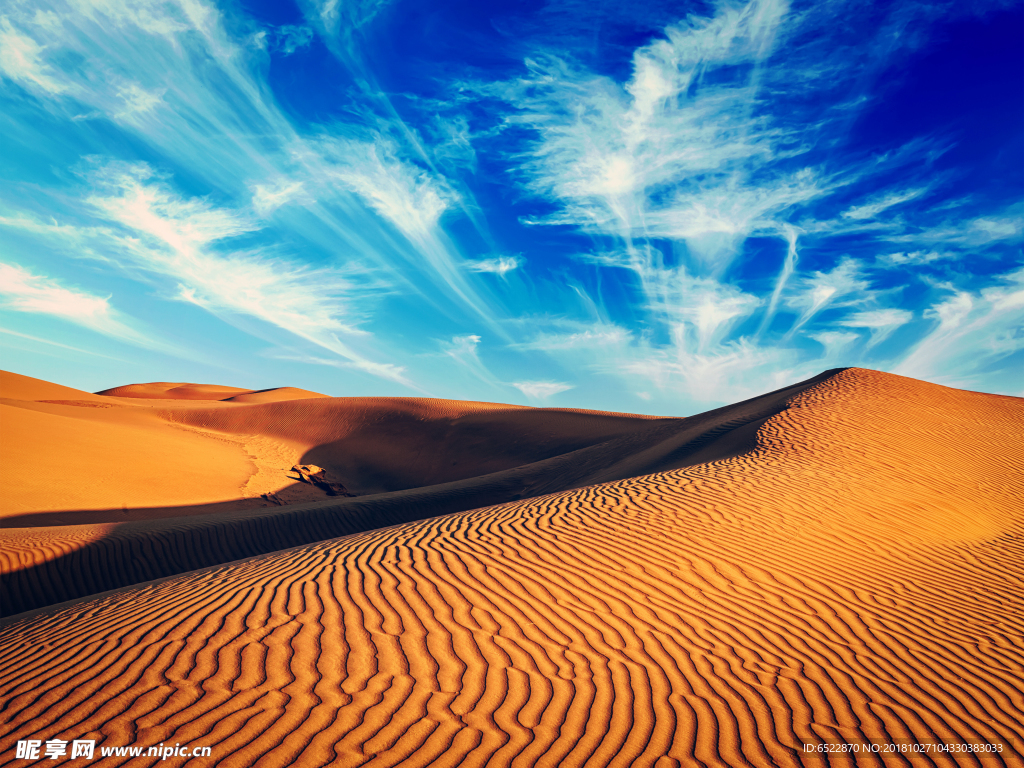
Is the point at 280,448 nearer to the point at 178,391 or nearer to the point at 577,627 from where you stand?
the point at 577,627

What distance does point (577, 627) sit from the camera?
4281 millimetres

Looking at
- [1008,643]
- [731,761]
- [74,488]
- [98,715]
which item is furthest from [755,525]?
[74,488]

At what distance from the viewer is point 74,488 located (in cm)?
1500

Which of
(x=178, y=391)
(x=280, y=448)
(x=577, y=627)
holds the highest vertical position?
(x=178, y=391)

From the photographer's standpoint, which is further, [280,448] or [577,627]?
[280,448]

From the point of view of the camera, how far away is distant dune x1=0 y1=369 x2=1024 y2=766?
304cm

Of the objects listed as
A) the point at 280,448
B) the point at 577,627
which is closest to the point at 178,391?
the point at 280,448

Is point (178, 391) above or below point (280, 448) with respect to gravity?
above

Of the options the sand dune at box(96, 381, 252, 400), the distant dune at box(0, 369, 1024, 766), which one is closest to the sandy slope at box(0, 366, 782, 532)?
the distant dune at box(0, 369, 1024, 766)

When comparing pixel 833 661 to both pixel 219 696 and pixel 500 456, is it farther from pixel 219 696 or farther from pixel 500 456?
pixel 500 456

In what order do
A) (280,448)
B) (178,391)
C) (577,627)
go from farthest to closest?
(178,391) < (280,448) < (577,627)

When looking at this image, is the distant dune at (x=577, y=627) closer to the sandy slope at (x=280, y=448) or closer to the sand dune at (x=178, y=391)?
the sandy slope at (x=280, y=448)

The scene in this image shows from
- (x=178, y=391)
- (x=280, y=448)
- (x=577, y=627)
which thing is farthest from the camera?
(x=178, y=391)

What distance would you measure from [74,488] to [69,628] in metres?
13.9
